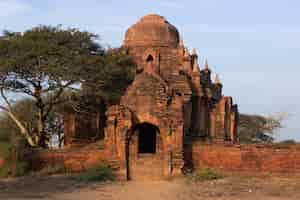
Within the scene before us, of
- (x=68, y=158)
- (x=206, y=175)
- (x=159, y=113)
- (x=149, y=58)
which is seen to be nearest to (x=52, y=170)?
(x=68, y=158)

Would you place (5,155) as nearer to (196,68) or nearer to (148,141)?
(148,141)

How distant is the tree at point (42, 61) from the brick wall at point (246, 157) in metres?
6.73

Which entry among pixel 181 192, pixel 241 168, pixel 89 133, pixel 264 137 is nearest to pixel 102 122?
pixel 89 133

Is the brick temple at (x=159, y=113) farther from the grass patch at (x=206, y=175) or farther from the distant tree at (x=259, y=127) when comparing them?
the distant tree at (x=259, y=127)

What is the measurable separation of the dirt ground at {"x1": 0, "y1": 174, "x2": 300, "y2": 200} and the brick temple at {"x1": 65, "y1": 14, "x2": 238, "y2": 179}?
1.37m

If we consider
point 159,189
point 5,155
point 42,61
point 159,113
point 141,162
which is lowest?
point 159,189

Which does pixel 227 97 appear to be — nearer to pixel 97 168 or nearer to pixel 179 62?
pixel 179 62

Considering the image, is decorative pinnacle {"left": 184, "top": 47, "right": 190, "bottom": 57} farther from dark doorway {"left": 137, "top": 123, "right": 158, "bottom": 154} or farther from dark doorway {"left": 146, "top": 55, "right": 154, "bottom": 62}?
dark doorway {"left": 137, "top": 123, "right": 158, "bottom": 154}

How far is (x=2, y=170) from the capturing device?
20.7 m

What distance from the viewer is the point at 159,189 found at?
16.7 metres

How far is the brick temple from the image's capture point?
19781mm

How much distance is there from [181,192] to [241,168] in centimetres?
493

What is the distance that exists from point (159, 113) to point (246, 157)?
364cm

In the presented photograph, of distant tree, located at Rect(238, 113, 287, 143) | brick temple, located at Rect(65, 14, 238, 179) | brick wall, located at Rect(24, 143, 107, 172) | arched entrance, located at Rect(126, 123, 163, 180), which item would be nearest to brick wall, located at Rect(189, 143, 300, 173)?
brick temple, located at Rect(65, 14, 238, 179)
